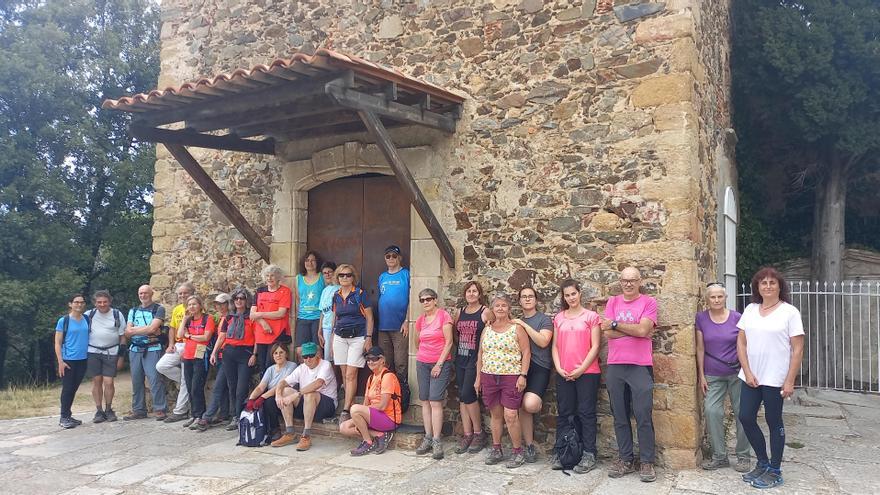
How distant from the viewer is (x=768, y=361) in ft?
14.3

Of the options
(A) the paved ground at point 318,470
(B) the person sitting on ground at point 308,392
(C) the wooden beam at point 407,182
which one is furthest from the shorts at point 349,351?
(C) the wooden beam at point 407,182

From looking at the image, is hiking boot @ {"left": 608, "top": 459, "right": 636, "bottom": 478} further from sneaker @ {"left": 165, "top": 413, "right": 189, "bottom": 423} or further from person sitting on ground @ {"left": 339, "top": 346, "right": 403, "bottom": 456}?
sneaker @ {"left": 165, "top": 413, "right": 189, "bottom": 423}

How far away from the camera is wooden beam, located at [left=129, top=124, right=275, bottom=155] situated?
5.84 metres

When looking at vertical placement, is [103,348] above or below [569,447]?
above

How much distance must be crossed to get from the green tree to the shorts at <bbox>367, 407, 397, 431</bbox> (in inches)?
483

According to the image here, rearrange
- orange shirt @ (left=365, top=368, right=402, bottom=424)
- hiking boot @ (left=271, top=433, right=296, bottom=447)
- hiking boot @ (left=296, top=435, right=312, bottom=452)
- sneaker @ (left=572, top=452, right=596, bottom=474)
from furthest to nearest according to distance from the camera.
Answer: hiking boot @ (left=271, top=433, right=296, bottom=447) → hiking boot @ (left=296, top=435, right=312, bottom=452) → orange shirt @ (left=365, top=368, right=402, bottom=424) → sneaker @ (left=572, top=452, right=596, bottom=474)

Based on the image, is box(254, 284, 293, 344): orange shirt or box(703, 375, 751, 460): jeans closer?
box(703, 375, 751, 460): jeans

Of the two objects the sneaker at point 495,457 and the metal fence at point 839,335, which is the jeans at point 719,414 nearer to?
the sneaker at point 495,457

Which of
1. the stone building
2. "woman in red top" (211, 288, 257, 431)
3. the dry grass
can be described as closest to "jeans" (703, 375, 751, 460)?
the stone building

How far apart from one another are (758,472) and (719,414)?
46 cm

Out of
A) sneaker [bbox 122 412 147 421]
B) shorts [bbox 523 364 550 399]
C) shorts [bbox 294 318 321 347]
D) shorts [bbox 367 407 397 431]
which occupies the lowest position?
sneaker [bbox 122 412 147 421]

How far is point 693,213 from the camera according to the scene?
498 cm

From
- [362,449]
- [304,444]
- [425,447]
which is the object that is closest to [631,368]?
[425,447]

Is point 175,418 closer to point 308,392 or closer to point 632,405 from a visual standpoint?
point 308,392
